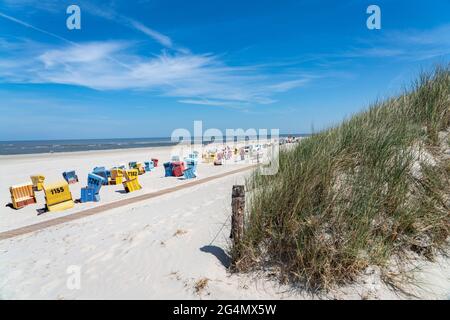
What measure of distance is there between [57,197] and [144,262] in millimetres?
6335

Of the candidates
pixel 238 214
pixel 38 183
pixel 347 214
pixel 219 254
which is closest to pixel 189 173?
pixel 38 183

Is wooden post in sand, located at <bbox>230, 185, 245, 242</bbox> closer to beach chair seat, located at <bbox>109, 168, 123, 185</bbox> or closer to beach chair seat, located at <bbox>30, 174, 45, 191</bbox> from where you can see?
beach chair seat, located at <bbox>109, 168, 123, 185</bbox>

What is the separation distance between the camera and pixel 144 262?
4.42 meters

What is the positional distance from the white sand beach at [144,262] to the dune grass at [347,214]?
0.96 feet

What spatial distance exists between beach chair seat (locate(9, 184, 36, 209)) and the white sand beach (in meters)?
2.05

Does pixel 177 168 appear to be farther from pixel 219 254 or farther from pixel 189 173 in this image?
pixel 219 254

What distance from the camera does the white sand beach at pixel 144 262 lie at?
3416 mm

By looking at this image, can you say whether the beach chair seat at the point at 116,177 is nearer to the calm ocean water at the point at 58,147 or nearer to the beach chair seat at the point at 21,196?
the beach chair seat at the point at 21,196

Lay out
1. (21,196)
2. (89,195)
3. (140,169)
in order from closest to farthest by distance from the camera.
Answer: (21,196), (89,195), (140,169)

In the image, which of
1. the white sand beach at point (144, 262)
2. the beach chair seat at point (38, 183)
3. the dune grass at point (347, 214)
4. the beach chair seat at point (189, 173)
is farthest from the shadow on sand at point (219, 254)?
the beach chair seat at point (38, 183)
